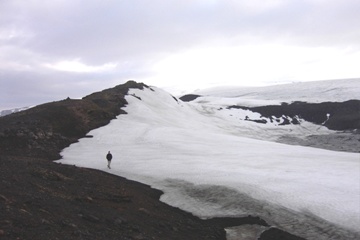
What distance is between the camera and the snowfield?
15.2 m

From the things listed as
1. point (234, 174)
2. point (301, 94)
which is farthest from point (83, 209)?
point (301, 94)

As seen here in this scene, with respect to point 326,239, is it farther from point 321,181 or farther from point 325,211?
point 321,181

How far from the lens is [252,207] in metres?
16.3

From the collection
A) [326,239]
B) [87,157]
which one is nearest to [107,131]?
[87,157]

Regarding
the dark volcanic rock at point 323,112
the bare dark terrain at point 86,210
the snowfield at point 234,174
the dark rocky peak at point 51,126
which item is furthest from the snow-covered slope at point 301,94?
the bare dark terrain at point 86,210

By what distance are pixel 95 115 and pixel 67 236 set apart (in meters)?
34.3

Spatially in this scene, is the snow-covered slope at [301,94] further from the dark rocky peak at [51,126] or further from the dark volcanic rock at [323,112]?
the dark rocky peak at [51,126]

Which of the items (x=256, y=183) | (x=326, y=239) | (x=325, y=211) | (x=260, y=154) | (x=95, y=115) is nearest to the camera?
(x=326, y=239)

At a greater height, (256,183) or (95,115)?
(95,115)

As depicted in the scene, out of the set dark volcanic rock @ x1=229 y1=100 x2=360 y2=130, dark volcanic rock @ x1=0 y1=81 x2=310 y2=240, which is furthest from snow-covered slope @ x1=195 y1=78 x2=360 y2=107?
dark volcanic rock @ x1=0 y1=81 x2=310 y2=240

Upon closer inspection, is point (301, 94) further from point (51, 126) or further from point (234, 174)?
point (234, 174)

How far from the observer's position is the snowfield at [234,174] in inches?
599

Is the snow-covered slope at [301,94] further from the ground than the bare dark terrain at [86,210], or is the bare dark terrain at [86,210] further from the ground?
the snow-covered slope at [301,94]

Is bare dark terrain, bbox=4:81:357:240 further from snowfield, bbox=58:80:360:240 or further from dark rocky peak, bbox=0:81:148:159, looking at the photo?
dark rocky peak, bbox=0:81:148:159
